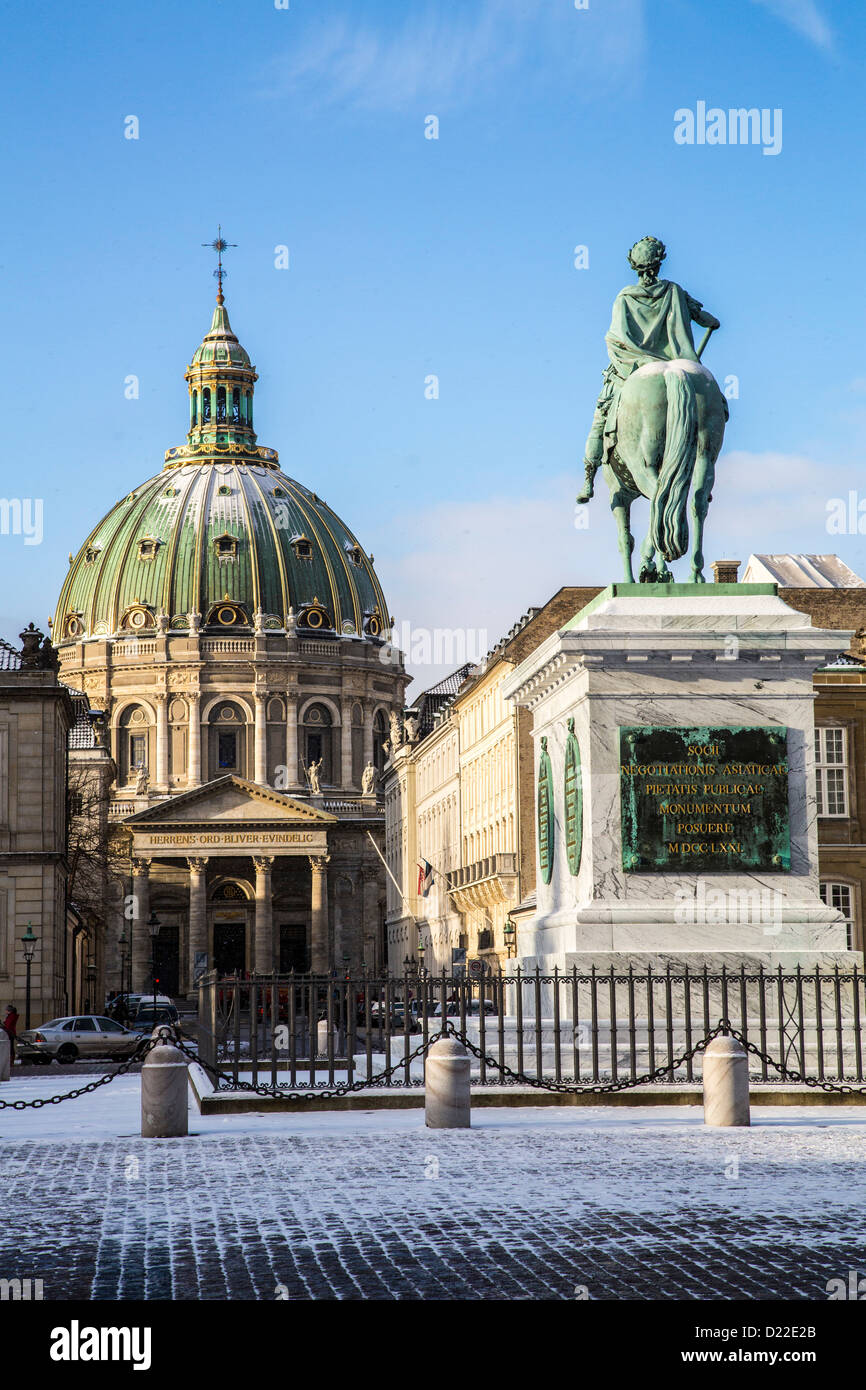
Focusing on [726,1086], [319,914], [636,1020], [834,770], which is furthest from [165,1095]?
[319,914]

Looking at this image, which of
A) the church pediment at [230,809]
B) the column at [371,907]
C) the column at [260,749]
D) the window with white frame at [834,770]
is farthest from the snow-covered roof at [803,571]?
the column at [260,749]

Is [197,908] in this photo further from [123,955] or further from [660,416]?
[660,416]

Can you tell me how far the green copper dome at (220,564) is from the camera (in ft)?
497

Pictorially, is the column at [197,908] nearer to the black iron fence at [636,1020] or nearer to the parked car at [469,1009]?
the parked car at [469,1009]

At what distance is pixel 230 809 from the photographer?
129750mm

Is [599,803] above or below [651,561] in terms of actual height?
below

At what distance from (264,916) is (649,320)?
116718 mm

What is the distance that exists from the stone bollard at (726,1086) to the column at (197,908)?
115 meters

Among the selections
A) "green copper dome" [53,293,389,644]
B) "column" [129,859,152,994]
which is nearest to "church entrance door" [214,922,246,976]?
"column" [129,859,152,994]

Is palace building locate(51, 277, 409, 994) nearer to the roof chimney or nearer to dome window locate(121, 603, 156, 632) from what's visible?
dome window locate(121, 603, 156, 632)

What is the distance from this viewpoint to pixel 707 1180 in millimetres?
12734

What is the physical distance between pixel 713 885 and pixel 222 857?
11720 cm
